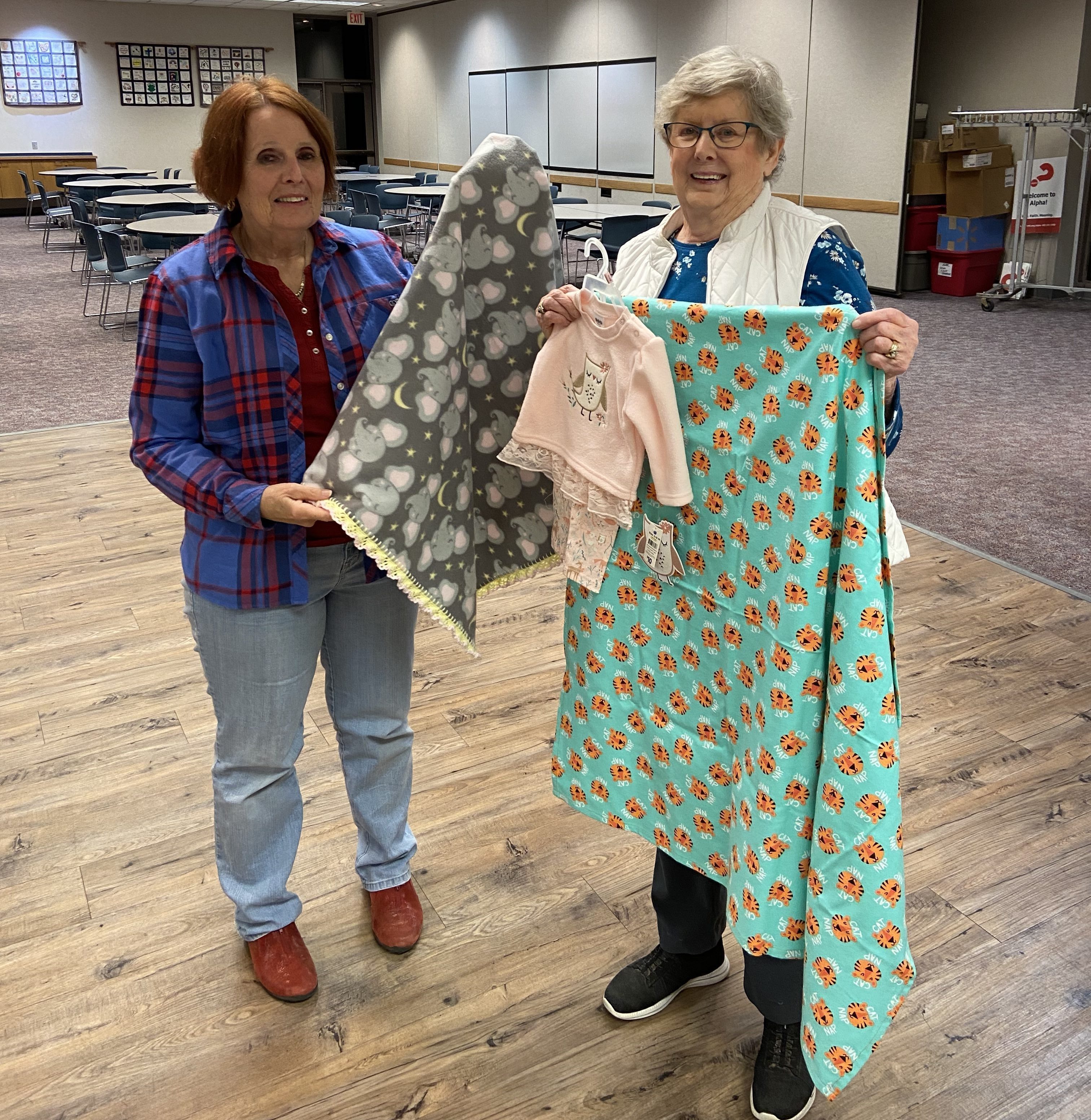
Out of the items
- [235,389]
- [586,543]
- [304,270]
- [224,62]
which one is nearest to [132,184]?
[224,62]

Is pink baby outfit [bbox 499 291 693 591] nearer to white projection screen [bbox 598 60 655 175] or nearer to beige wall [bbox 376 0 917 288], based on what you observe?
beige wall [bbox 376 0 917 288]

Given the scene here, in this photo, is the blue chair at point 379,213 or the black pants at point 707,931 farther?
the blue chair at point 379,213

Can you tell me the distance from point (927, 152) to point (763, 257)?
9.34 metres

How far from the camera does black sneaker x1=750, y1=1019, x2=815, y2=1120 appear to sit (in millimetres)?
1742

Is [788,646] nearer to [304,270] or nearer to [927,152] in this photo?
[304,270]

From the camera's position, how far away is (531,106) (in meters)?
15.4

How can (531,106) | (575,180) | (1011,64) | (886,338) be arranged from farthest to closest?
1. (531,106)
2. (575,180)
3. (1011,64)
4. (886,338)

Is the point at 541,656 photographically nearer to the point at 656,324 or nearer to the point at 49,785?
the point at 49,785

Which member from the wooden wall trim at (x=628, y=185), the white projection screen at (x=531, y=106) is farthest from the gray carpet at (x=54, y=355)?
the white projection screen at (x=531, y=106)

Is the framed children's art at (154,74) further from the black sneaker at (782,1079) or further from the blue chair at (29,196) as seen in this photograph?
the black sneaker at (782,1079)

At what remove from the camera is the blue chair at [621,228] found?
799 centimetres

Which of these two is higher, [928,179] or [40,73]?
[40,73]

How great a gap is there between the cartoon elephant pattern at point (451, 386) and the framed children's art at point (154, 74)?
768 inches

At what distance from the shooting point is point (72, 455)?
5348 millimetres
